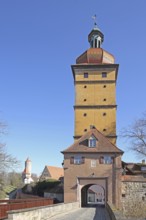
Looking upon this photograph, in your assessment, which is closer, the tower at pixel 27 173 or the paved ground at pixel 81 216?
the paved ground at pixel 81 216

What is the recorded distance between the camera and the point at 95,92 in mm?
49875

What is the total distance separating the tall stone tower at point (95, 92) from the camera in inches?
1906

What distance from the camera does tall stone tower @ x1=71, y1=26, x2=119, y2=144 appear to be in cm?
4841

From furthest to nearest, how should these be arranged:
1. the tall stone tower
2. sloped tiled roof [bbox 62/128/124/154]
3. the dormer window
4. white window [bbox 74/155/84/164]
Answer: the tall stone tower, the dormer window, sloped tiled roof [bbox 62/128/124/154], white window [bbox 74/155/84/164]

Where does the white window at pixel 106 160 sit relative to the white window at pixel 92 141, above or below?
below

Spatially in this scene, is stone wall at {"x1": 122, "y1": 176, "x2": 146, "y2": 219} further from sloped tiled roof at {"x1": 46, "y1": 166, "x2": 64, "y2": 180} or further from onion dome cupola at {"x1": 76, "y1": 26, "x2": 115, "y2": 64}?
sloped tiled roof at {"x1": 46, "y1": 166, "x2": 64, "y2": 180}

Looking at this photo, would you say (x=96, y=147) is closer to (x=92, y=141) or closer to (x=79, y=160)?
(x=92, y=141)

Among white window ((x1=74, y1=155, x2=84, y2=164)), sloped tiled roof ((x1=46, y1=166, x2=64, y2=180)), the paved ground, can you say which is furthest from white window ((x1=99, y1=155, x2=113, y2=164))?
sloped tiled roof ((x1=46, y1=166, x2=64, y2=180))

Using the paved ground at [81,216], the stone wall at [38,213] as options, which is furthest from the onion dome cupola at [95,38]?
the paved ground at [81,216]

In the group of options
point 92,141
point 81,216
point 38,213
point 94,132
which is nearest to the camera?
point 38,213

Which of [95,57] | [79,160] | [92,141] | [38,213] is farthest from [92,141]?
[38,213]

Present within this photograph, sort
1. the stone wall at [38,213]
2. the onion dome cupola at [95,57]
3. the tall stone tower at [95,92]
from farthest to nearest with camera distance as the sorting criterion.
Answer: the onion dome cupola at [95,57], the tall stone tower at [95,92], the stone wall at [38,213]

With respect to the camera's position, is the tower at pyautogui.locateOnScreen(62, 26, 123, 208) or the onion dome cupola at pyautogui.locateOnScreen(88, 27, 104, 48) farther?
the onion dome cupola at pyautogui.locateOnScreen(88, 27, 104, 48)

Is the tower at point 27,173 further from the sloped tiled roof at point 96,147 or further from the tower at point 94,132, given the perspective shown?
the sloped tiled roof at point 96,147
